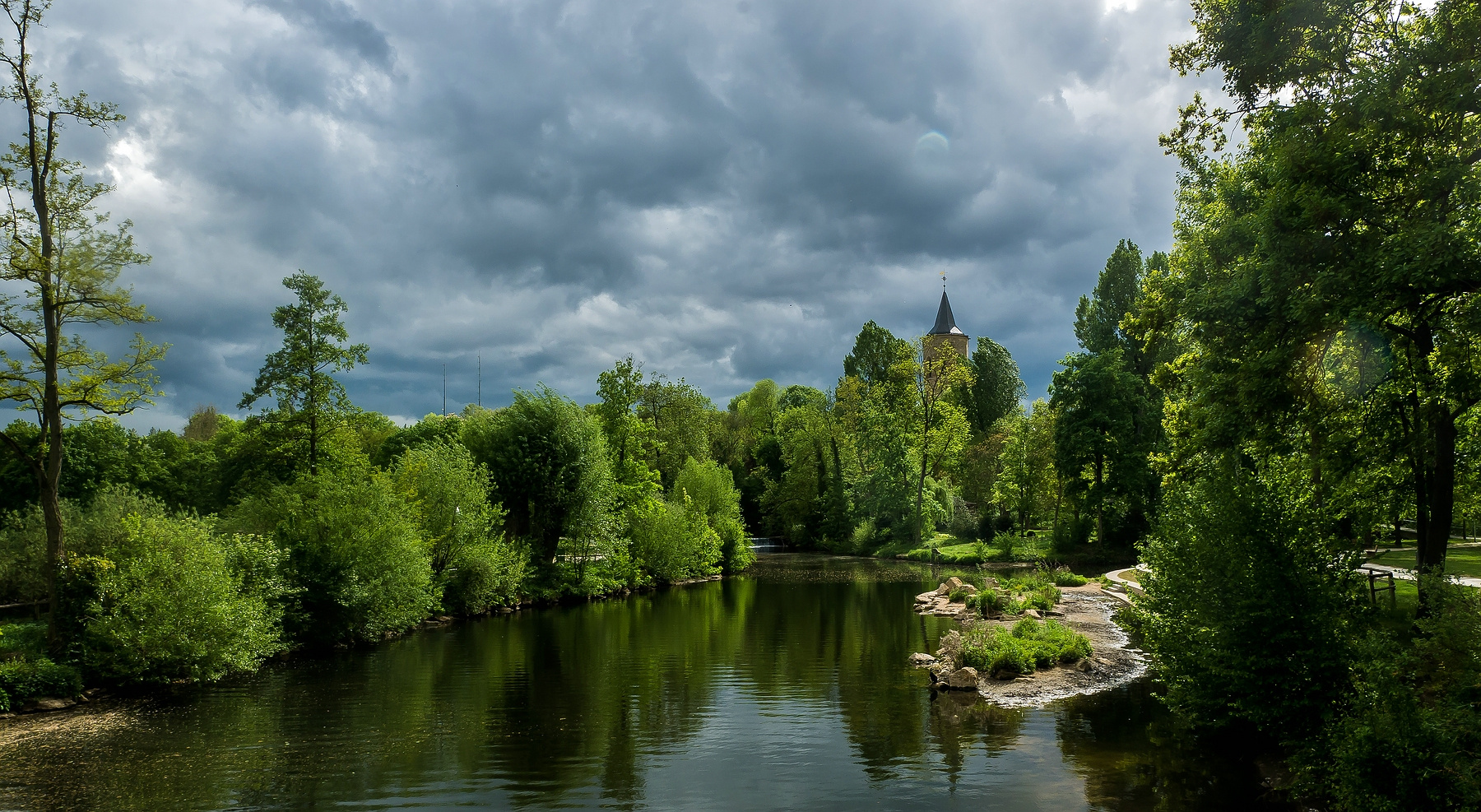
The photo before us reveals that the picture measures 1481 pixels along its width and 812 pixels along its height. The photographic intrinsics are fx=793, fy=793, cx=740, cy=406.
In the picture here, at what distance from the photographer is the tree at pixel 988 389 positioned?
268ft

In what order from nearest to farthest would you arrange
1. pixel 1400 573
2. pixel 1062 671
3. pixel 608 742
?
1. pixel 608 742
2. pixel 1062 671
3. pixel 1400 573

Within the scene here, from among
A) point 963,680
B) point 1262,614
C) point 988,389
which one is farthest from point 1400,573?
point 988,389

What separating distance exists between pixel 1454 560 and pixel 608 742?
91.8 feet

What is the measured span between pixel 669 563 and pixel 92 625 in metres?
31.0

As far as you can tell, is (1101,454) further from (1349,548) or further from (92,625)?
(92,625)

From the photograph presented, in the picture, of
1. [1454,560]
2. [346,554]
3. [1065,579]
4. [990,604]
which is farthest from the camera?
[1065,579]

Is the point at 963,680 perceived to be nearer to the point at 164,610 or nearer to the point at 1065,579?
the point at 164,610

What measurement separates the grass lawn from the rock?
11.8 meters

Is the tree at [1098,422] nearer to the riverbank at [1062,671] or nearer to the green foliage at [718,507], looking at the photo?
the riverbank at [1062,671]

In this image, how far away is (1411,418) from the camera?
16750 mm

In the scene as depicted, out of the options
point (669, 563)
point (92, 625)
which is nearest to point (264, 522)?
point (92, 625)

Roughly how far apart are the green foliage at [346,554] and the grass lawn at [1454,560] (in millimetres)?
30446

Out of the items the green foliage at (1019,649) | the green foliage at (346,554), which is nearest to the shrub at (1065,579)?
the green foliage at (1019,649)

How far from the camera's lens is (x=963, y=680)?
64.1 feet
